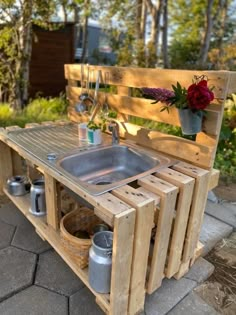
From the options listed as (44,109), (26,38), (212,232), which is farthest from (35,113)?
(212,232)

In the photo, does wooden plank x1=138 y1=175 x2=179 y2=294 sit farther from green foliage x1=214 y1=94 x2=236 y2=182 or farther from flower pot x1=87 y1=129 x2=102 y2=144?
green foliage x1=214 y1=94 x2=236 y2=182

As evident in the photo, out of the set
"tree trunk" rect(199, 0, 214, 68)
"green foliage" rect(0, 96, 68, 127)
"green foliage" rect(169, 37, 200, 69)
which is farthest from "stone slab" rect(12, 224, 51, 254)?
"green foliage" rect(169, 37, 200, 69)

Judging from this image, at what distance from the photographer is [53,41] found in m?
5.66

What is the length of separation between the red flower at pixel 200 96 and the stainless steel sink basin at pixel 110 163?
1.25ft

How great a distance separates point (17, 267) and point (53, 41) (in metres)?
5.25

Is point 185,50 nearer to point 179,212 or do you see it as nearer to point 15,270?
point 179,212

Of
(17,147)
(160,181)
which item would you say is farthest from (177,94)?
(17,147)

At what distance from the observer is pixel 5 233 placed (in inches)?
73.2

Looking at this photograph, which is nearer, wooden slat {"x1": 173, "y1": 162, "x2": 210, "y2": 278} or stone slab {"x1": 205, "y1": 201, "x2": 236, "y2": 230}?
wooden slat {"x1": 173, "y1": 162, "x2": 210, "y2": 278}

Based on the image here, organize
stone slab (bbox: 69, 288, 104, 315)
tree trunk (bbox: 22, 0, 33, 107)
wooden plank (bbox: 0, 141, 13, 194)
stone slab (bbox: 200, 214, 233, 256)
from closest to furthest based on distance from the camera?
1. stone slab (bbox: 69, 288, 104, 315)
2. stone slab (bbox: 200, 214, 233, 256)
3. wooden plank (bbox: 0, 141, 13, 194)
4. tree trunk (bbox: 22, 0, 33, 107)

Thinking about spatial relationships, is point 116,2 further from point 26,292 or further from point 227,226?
point 26,292

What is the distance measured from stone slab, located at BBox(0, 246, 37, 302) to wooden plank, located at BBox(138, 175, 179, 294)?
2.34ft

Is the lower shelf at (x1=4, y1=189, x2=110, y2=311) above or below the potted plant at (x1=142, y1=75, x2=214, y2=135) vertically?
below

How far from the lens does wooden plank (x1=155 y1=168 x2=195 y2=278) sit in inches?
47.1
